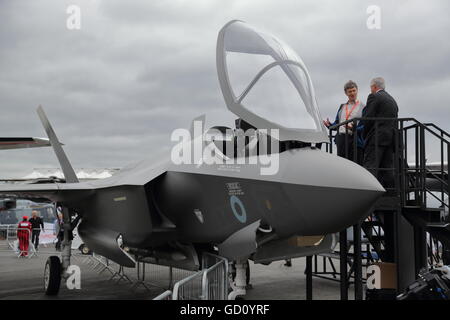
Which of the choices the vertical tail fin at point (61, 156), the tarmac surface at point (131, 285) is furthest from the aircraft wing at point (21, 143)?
the vertical tail fin at point (61, 156)

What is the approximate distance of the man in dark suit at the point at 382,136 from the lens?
6453mm

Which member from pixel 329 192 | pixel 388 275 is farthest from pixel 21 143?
pixel 329 192

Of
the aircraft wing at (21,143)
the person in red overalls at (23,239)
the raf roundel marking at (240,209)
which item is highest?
the aircraft wing at (21,143)

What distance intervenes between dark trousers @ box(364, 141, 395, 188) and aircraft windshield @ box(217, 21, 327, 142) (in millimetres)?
1836

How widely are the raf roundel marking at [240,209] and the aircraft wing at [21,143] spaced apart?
1248 cm

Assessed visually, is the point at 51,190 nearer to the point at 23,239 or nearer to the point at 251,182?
the point at 251,182

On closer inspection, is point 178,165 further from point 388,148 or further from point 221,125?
point 388,148

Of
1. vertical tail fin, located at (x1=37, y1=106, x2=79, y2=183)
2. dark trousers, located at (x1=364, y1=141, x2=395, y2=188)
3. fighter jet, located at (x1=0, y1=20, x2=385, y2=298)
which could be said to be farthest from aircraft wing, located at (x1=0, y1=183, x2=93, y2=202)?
dark trousers, located at (x1=364, y1=141, x2=395, y2=188)

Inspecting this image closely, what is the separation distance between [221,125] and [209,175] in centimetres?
70

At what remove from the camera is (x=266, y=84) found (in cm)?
502

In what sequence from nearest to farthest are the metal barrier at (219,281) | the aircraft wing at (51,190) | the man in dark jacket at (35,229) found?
the metal barrier at (219,281) < the aircraft wing at (51,190) < the man in dark jacket at (35,229)

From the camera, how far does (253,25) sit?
17.6 feet

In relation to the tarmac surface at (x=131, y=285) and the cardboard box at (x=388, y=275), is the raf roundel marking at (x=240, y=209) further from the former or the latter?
the tarmac surface at (x=131, y=285)
